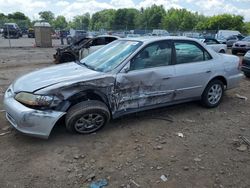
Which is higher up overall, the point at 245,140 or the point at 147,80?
the point at 147,80

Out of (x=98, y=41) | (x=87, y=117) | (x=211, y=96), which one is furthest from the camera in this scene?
(x=98, y=41)

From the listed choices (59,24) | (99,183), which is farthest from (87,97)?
(59,24)

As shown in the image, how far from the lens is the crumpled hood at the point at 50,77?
13.3 feet

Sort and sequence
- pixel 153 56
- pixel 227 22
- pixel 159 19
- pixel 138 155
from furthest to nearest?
pixel 159 19, pixel 227 22, pixel 153 56, pixel 138 155

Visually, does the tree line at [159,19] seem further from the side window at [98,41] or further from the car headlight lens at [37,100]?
the car headlight lens at [37,100]

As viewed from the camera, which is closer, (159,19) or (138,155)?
(138,155)

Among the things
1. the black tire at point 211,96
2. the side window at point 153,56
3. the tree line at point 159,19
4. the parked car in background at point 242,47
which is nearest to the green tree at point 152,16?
the tree line at point 159,19

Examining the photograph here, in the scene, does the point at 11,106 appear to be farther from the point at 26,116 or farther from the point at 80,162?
the point at 80,162

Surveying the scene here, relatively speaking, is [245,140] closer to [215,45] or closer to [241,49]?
[215,45]

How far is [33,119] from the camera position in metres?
3.79

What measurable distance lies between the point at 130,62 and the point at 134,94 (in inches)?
21.6

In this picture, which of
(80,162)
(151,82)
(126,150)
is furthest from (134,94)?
(80,162)

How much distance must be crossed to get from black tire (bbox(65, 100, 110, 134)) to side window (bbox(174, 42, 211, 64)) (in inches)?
70.7

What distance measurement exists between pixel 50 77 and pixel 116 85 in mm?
1073
